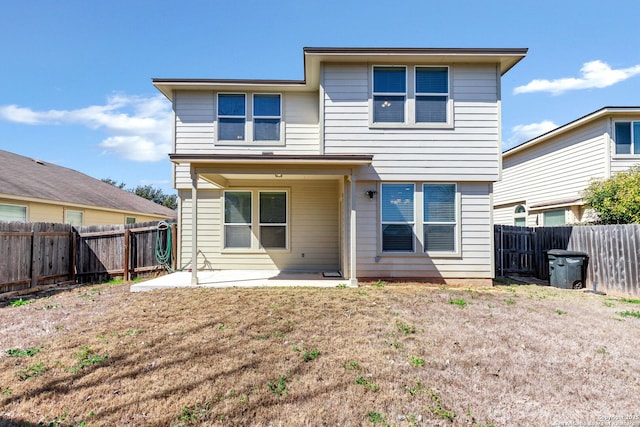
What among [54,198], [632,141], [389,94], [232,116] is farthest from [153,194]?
[632,141]

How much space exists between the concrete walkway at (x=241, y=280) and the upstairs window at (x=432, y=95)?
4750 mm

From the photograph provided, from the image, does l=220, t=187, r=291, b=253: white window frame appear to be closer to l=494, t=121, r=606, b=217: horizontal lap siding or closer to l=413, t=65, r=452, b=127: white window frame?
l=413, t=65, r=452, b=127: white window frame

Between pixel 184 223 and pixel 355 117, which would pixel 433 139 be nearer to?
pixel 355 117

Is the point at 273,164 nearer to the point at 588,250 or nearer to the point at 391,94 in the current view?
the point at 391,94

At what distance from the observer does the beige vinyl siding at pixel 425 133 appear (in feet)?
26.1

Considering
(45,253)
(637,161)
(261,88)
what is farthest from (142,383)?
(637,161)

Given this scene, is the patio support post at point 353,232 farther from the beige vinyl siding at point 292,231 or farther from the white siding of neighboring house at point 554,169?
the white siding of neighboring house at point 554,169

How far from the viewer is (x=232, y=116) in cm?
922

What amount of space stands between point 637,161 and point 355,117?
9.97 m

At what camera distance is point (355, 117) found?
8008 millimetres

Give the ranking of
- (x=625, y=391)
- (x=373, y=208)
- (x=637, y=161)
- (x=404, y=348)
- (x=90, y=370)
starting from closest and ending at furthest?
(x=625, y=391)
(x=90, y=370)
(x=404, y=348)
(x=373, y=208)
(x=637, y=161)

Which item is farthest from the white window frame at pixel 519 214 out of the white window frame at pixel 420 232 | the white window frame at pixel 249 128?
the white window frame at pixel 249 128

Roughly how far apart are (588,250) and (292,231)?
26.4ft

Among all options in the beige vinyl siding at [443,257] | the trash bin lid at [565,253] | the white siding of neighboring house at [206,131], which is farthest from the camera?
the white siding of neighboring house at [206,131]
